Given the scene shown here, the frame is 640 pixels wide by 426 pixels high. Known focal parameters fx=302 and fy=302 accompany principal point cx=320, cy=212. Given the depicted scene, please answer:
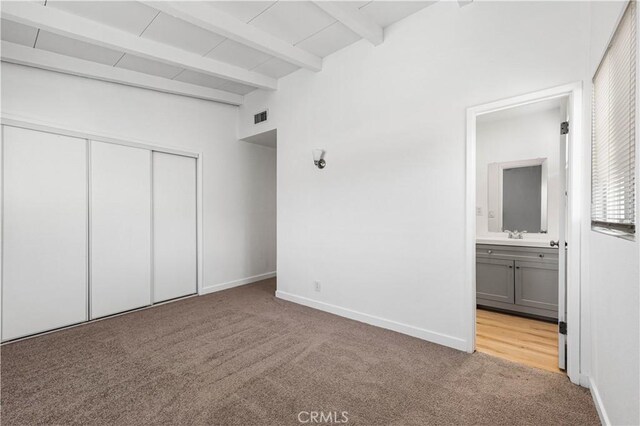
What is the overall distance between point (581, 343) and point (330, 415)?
1796 millimetres

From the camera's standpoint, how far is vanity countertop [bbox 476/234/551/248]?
11.1 feet

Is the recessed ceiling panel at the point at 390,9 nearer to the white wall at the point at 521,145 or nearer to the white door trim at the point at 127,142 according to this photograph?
the white wall at the point at 521,145

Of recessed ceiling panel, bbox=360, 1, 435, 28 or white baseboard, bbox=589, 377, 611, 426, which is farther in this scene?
recessed ceiling panel, bbox=360, 1, 435, 28

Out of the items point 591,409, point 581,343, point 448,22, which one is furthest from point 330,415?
point 448,22

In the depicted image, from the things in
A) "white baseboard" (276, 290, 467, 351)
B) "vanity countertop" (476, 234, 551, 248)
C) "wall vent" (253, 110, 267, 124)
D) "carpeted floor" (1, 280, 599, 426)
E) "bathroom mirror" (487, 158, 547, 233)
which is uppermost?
"wall vent" (253, 110, 267, 124)

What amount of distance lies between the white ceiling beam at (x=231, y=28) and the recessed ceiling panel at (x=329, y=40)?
0.32ft

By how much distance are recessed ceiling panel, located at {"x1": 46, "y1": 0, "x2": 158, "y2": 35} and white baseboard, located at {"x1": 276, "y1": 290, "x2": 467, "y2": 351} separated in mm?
3440

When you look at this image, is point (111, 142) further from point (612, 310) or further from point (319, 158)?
point (612, 310)

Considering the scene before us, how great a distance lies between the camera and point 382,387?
6.82 feet

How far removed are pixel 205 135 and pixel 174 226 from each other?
4.76ft

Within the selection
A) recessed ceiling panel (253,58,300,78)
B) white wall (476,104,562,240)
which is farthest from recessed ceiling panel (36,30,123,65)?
white wall (476,104,562,240)

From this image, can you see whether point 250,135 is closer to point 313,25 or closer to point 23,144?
point 313,25

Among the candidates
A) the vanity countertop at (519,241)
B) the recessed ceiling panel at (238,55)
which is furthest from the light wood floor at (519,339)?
the recessed ceiling panel at (238,55)

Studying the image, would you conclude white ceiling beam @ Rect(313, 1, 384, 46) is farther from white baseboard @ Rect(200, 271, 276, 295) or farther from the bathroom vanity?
white baseboard @ Rect(200, 271, 276, 295)
